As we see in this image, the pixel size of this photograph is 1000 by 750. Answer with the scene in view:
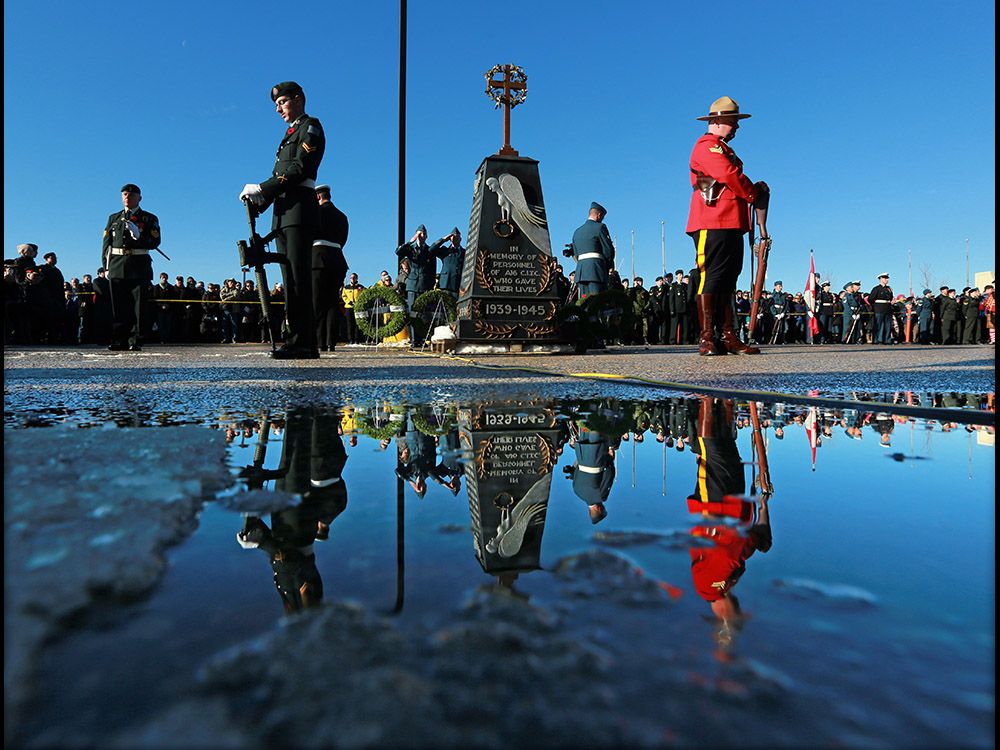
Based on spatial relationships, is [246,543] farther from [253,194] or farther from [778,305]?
[778,305]

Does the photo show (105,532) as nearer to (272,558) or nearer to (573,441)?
(272,558)

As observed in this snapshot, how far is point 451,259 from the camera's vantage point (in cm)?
1258

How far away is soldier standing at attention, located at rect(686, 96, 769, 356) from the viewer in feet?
18.9

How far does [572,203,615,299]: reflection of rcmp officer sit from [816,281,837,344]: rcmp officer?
1191 centimetres

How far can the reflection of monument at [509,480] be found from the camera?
2.58 feet

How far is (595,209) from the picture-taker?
9.80 metres

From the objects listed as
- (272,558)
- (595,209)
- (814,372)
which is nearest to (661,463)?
(272,558)

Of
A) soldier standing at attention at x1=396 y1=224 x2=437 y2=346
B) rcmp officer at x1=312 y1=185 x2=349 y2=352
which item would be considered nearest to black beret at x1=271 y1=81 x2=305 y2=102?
→ rcmp officer at x1=312 y1=185 x2=349 y2=352

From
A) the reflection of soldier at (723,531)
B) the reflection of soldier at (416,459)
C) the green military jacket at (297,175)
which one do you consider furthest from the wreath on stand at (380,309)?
the reflection of soldier at (723,531)

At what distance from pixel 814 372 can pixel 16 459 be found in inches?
156

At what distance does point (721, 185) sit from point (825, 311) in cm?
1663

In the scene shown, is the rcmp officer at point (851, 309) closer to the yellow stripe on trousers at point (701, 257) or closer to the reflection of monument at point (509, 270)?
the reflection of monument at point (509, 270)

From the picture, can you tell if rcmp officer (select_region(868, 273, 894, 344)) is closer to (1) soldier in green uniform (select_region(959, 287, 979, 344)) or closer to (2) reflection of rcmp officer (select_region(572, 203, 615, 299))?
(1) soldier in green uniform (select_region(959, 287, 979, 344))

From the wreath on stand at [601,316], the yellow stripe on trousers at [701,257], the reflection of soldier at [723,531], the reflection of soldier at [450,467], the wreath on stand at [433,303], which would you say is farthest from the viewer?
the wreath on stand at [433,303]
